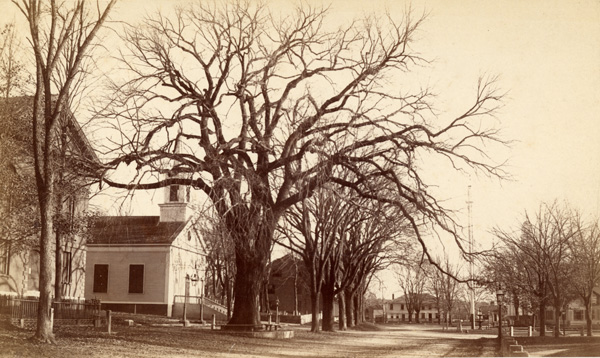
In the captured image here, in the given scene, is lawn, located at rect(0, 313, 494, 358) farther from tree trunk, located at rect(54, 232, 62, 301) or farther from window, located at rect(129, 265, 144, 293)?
window, located at rect(129, 265, 144, 293)

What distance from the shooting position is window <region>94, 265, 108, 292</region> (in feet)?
148

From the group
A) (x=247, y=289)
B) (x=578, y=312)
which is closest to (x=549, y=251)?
(x=247, y=289)

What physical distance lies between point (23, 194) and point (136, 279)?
21851mm

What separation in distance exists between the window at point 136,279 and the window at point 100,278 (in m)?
1.91

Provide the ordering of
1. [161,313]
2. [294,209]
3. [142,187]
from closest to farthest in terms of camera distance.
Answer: [142,187], [294,209], [161,313]

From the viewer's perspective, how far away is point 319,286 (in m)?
34.3

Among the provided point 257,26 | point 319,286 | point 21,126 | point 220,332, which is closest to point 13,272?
point 21,126

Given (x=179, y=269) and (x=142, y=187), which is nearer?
(x=142, y=187)

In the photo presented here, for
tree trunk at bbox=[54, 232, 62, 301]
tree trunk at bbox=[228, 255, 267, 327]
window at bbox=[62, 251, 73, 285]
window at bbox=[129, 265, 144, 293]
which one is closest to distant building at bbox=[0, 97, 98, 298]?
window at bbox=[62, 251, 73, 285]

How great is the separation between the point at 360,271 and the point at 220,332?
23.3 meters

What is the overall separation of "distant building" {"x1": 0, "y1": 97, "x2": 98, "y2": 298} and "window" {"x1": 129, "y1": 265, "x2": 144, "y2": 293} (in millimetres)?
10425

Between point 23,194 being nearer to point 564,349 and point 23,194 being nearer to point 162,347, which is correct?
point 162,347

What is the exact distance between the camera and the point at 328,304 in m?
36.9

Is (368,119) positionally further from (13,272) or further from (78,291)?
(78,291)
